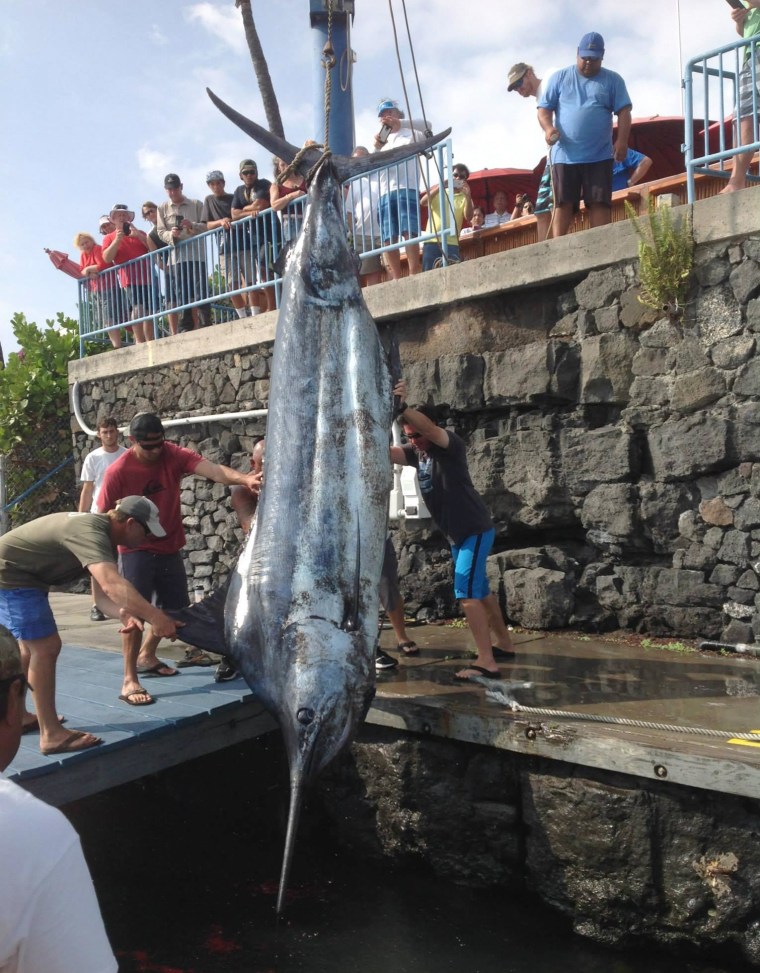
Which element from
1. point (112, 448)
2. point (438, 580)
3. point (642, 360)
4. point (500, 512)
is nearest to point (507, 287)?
point (642, 360)

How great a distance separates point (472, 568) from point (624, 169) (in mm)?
4534

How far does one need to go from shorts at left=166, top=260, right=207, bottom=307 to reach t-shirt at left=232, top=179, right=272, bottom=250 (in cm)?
64

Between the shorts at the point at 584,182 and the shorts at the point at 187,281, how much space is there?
166 inches

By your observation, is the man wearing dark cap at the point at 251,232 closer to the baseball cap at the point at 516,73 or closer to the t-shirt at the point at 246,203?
the t-shirt at the point at 246,203

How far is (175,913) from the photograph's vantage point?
4.49 m

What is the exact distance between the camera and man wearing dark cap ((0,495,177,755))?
4113 mm

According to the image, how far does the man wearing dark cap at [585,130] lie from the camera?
6.47 m

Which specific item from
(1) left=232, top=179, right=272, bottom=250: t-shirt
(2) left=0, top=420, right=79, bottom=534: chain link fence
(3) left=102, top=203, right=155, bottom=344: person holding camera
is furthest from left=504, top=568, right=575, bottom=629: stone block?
(2) left=0, top=420, right=79, bottom=534: chain link fence

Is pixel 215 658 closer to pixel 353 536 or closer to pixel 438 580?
pixel 438 580

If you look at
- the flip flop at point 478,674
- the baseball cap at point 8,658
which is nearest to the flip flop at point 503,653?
the flip flop at point 478,674

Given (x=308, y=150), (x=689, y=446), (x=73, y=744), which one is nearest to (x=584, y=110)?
(x=689, y=446)

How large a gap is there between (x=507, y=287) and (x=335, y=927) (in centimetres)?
424

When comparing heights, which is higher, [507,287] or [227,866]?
[507,287]

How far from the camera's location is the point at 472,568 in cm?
513
